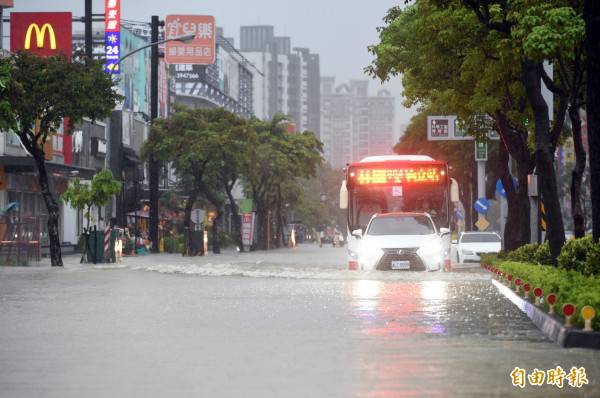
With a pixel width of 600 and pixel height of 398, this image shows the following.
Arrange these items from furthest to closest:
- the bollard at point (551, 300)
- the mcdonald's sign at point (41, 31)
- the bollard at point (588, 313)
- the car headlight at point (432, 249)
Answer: the mcdonald's sign at point (41, 31)
the car headlight at point (432, 249)
the bollard at point (551, 300)
the bollard at point (588, 313)

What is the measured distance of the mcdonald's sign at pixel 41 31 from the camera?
6419cm

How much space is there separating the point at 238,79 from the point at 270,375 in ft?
532

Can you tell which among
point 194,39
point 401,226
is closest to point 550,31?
point 401,226

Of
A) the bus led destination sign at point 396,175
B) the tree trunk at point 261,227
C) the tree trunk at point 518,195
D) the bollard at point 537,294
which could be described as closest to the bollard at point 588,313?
the bollard at point 537,294

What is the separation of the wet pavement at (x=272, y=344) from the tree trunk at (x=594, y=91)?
2.19m

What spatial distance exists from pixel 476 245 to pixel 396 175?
1517cm

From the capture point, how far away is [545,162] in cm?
2753

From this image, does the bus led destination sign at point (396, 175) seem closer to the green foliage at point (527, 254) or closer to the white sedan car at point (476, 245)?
the green foliage at point (527, 254)

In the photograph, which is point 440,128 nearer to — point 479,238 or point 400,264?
point 479,238

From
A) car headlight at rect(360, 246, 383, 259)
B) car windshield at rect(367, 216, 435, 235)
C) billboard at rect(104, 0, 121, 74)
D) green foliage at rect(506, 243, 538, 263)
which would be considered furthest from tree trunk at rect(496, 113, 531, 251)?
billboard at rect(104, 0, 121, 74)

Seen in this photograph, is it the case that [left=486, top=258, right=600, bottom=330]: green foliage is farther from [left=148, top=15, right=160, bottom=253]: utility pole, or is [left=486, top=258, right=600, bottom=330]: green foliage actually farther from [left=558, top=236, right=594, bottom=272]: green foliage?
[left=148, top=15, right=160, bottom=253]: utility pole

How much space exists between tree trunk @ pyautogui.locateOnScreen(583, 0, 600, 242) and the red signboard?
220ft

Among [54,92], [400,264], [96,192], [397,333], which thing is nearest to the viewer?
[397,333]

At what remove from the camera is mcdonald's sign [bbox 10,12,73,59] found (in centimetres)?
6419
